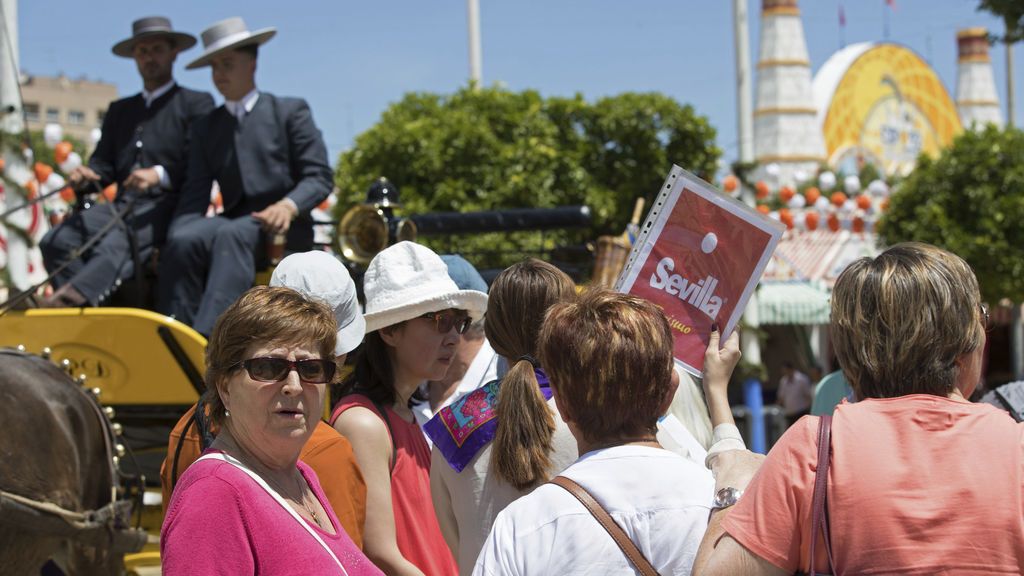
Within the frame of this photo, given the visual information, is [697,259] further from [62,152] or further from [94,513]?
[62,152]

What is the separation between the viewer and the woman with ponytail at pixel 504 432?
8.23 ft

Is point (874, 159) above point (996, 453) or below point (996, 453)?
below

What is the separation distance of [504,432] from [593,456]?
452mm

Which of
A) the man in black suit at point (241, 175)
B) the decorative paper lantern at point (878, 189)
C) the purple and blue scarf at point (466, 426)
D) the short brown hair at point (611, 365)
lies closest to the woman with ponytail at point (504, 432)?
the purple and blue scarf at point (466, 426)

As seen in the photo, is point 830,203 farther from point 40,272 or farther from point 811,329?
point 40,272

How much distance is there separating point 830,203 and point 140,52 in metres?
20.3

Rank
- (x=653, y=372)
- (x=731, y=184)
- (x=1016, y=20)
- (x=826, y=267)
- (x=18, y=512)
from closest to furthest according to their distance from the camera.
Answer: (x=653, y=372) → (x=18, y=512) → (x=1016, y=20) → (x=731, y=184) → (x=826, y=267)

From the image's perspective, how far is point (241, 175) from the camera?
18.6ft

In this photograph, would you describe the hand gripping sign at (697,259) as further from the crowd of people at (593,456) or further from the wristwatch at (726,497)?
the wristwatch at (726,497)

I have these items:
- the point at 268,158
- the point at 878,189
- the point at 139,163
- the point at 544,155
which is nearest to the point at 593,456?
the point at 268,158

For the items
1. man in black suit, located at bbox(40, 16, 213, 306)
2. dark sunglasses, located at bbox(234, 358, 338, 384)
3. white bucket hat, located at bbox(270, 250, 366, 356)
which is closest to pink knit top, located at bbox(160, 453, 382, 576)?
dark sunglasses, located at bbox(234, 358, 338, 384)

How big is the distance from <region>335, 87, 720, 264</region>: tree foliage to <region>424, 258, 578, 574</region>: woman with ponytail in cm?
1128

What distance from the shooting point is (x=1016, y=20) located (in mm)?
9469

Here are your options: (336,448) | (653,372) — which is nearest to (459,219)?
(336,448)
